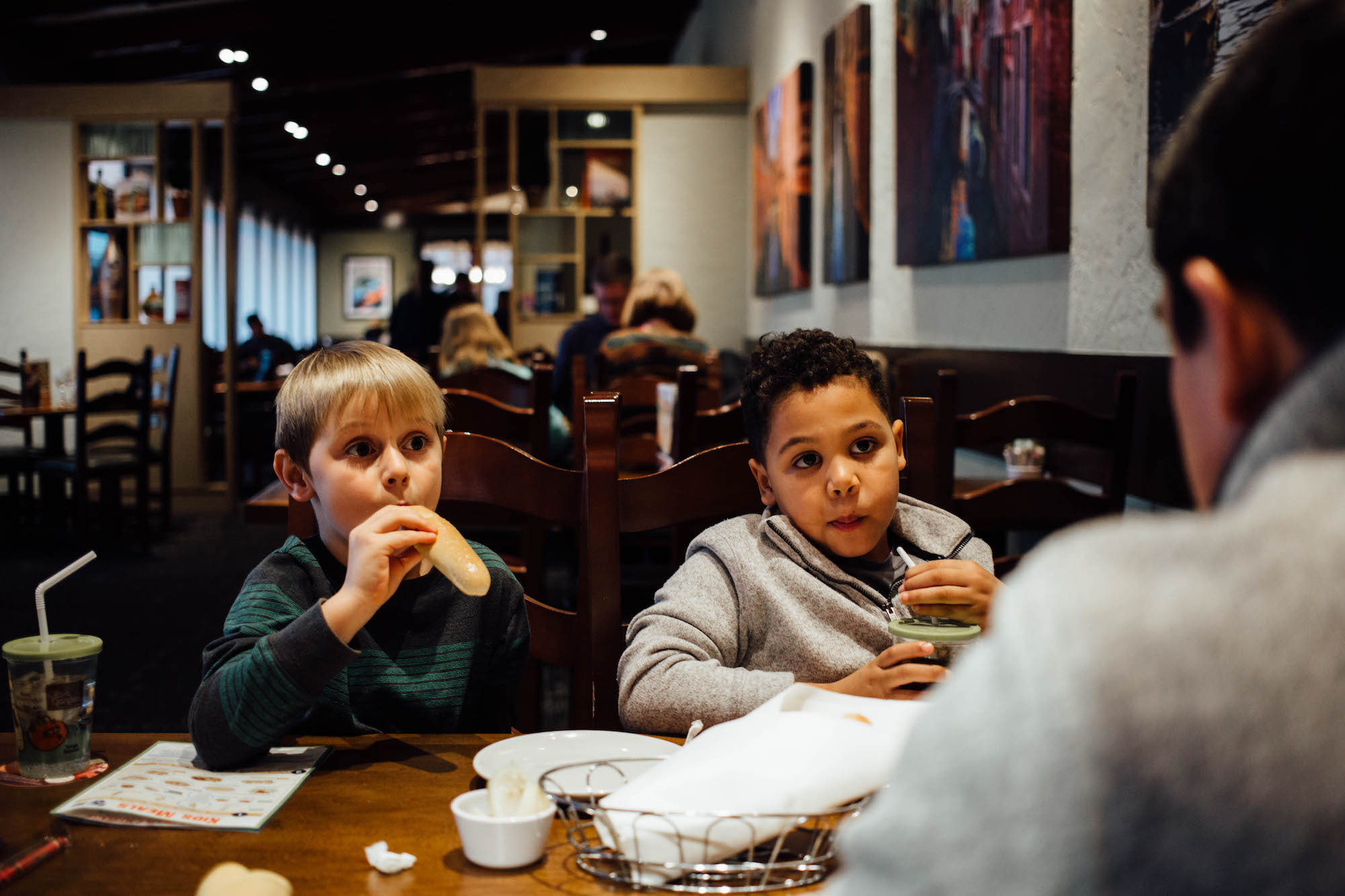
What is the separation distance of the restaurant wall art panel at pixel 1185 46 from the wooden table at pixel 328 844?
1.65 metres

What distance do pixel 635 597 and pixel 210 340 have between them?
1381 centimetres

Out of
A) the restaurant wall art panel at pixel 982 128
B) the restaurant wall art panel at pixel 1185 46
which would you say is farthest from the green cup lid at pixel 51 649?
the restaurant wall art panel at pixel 982 128

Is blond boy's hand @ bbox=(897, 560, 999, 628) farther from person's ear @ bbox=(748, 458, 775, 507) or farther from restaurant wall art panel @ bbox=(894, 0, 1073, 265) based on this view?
restaurant wall art panel @ bbox=(894, 0, 1073, 265)

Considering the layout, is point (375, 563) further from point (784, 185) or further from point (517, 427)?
point (784, 185)

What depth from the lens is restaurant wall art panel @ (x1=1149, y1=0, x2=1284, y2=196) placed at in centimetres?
206

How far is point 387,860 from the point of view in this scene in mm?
813

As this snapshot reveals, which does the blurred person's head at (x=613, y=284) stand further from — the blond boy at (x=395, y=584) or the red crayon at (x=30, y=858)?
the red crayon at (x=30, y=858)

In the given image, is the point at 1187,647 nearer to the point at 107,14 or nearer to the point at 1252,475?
the point at 1252,475

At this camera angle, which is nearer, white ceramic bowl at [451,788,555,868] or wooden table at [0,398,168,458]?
white ceramic bowl at [451,788,555,868]

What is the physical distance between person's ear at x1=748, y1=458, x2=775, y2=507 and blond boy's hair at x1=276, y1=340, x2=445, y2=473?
0.41 meters

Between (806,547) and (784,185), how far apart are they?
203 inches

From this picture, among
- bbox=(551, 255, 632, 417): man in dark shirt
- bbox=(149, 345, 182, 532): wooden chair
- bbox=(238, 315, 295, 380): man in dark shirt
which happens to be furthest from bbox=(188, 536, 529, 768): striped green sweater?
bbox=(238, 315, 295, 380): man in dark shirt

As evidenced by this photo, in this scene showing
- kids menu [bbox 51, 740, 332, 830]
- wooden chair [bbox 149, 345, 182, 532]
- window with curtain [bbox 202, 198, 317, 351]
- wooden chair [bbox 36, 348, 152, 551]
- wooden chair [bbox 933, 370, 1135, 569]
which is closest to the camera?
kids menu [bbox 51, 740, 332, 830]

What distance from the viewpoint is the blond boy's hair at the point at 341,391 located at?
134cm
